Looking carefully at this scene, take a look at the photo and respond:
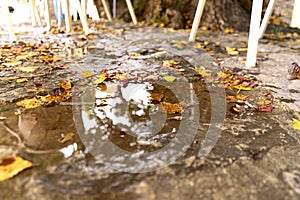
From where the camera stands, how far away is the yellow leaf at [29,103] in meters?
1.33

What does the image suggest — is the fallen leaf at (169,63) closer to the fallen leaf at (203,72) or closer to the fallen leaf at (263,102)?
the fallen leaf at (203,72)

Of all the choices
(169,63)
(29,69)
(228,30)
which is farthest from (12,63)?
(228,30)

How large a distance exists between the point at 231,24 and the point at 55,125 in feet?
10.5

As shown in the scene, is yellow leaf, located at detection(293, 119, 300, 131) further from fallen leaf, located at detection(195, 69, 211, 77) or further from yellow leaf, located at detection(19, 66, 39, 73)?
yellow leaf, located at detection(19, 66, 39, 73)

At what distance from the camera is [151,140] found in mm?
1057

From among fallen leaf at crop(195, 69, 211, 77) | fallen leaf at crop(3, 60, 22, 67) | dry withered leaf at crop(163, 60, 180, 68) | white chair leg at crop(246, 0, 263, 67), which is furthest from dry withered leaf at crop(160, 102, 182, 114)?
fallen leaf at crop(3, 60, 22, 67)

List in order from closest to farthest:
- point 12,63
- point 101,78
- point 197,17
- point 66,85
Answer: point 66,85 < point 101,78 < point 12,63 < point 197,17

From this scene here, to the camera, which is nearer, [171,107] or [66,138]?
[66,138]

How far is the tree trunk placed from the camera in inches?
149

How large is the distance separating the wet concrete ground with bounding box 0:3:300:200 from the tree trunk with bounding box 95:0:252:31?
203cm

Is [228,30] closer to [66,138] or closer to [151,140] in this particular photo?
[151,140]

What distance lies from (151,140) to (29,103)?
2.20 ft

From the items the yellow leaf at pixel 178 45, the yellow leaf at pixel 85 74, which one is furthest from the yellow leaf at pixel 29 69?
the yellow leaf at pixel 178 45

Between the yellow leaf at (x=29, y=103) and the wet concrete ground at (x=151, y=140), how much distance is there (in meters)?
0.04
